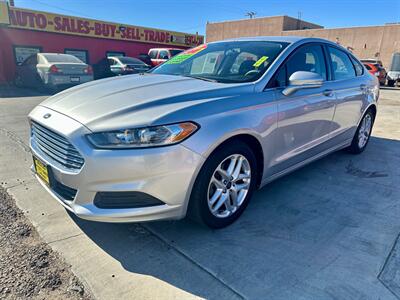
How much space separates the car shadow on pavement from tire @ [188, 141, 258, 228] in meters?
0.15

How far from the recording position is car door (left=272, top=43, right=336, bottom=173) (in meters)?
2.98

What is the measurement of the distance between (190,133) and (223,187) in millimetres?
664

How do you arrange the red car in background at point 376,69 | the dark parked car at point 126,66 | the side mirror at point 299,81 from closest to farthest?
the side mirror at point 299,81, the dark parked car at point 126,66, the red car in background at point 376,69

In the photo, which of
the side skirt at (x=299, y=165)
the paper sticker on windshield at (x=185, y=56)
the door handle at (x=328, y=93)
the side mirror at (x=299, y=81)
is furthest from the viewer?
the paper sticker on windshield at (x=185, y=56)

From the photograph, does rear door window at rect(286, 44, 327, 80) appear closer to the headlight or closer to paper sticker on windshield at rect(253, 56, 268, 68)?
paper sticker on windshield at rect(253, 56, 268, 68)

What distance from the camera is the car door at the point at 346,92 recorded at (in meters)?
3.90

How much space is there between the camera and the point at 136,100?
2.38m

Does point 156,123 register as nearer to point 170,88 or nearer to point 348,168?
point 170,88

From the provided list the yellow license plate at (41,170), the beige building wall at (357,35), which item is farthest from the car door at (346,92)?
the beige building wall at (357,35)

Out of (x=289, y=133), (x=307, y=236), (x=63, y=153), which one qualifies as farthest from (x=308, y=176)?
(x=63, y=153)

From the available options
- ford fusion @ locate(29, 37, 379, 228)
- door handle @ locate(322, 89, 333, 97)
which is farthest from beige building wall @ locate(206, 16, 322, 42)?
ford fusion @ locate(29, 37, 379, 228)

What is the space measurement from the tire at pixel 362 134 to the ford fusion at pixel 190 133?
1371 mm

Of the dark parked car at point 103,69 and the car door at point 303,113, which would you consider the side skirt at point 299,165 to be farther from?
the dark parked car at point 103,69

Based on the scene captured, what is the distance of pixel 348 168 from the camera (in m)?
4.36
